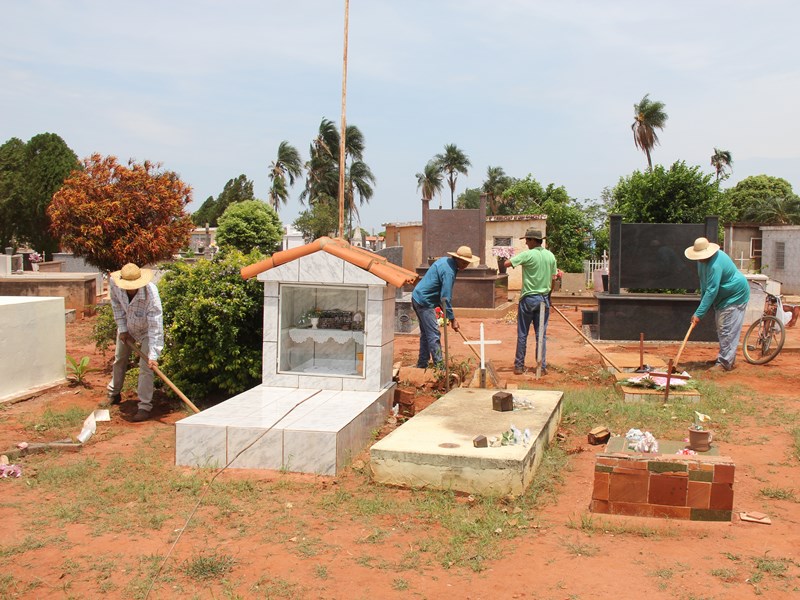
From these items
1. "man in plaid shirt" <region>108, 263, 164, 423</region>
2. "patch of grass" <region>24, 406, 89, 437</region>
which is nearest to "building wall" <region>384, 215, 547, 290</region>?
"man in plaid shirt" <region>108, 263, 164, 423</region>

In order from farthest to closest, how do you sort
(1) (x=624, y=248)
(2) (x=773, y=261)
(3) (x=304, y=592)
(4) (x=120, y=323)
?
1. (2) (x=773, y=261)
2. (1) (x=624, y=248)
3. (4) (x=120, y=323)
4. (3) (x=304, y=592)

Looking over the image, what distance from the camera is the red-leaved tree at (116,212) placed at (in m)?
16.3

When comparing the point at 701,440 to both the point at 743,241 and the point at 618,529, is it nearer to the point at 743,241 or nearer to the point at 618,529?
the point at 618,529

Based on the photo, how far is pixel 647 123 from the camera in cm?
3938

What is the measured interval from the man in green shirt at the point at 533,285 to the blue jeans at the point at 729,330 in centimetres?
223

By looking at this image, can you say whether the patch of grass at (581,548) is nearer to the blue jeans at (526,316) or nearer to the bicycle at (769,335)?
the blue jeans at (526,316)

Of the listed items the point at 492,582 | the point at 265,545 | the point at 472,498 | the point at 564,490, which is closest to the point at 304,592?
the point at 265,545

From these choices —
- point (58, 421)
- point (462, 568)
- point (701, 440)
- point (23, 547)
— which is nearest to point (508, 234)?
point (58, 421)

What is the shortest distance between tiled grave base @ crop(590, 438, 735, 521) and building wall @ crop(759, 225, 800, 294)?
2627 centimetres

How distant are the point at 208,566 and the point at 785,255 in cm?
2921

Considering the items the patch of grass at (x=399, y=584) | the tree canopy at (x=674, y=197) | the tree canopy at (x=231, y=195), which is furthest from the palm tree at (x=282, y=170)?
the patch of grass at (x=399, y=584)

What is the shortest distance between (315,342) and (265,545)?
354 centimetres

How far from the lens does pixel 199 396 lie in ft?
26.0

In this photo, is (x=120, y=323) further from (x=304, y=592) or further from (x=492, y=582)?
(x=492, y=582)
